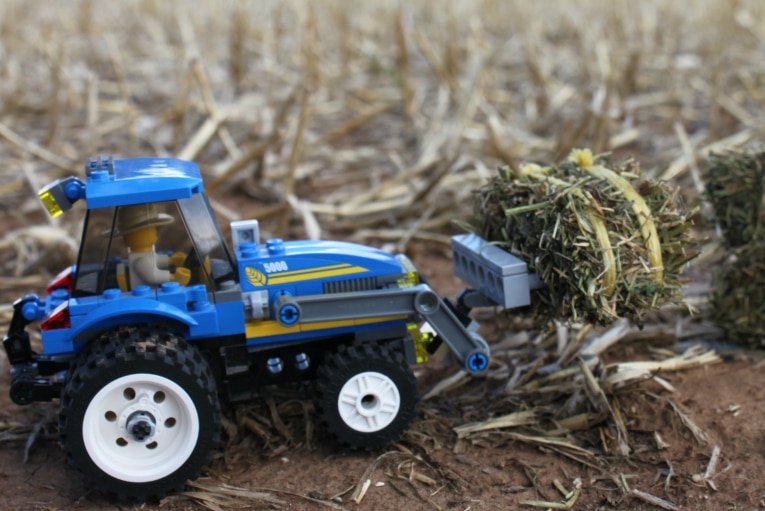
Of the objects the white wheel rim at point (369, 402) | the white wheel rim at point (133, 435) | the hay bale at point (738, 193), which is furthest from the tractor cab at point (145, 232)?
the hay bale at point (738, 193)

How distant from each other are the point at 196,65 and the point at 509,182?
4553mm

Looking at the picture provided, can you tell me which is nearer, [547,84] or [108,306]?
[108,306]

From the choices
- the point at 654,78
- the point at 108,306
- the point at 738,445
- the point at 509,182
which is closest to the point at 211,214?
the point at 108,306

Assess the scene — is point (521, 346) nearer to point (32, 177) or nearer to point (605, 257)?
point (605, 257)

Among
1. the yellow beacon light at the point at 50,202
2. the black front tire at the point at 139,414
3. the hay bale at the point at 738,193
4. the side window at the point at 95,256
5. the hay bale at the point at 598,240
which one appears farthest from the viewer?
the hay bale at the point at 738,193

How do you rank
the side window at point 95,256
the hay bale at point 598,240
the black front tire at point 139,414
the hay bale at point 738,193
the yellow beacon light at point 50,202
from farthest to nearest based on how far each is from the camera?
the hay bale at point 738,193 < the hay bale at point 598,240 < the side window at point 95,256 < the yellow beacon light at point 50,202 < the black front tire at point 139,414

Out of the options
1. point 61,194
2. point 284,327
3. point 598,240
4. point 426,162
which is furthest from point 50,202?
point 426,162

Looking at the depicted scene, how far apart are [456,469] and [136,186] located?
212 centimetres

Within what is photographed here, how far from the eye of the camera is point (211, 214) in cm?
430

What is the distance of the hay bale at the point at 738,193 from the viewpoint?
17.5 ft

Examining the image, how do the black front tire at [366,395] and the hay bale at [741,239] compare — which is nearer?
the black front tire at [366,395]

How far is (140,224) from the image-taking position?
4.18 metres

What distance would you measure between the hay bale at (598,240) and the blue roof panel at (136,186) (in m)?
1.67

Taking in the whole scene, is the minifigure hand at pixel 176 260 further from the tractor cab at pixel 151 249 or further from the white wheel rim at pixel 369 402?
the white wheel rim at pixel 369 402
